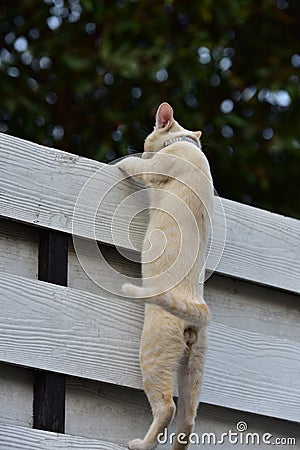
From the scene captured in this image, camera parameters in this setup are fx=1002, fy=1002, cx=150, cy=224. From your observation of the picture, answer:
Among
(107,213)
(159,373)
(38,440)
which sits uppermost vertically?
(107,213)

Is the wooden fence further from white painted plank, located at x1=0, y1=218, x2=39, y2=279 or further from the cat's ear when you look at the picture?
the cat's ear

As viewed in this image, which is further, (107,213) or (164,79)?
(164,79)

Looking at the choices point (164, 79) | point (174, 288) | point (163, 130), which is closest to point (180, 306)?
point (174, 288)

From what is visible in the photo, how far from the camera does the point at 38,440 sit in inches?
56.0

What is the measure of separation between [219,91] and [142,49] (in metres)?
0.62

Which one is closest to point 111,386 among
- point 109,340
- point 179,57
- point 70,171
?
point 109,340

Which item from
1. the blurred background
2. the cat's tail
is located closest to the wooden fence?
the cat's tail

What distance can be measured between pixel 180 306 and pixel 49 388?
0.77ft

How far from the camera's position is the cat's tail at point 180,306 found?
1.51 m

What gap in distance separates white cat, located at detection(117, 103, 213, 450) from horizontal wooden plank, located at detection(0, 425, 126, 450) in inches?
4.6

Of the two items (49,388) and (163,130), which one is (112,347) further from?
(163,130)

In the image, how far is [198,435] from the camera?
5.58 ft

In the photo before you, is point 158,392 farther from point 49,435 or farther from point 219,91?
point 219,91

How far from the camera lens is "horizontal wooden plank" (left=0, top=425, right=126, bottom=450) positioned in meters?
1.39
